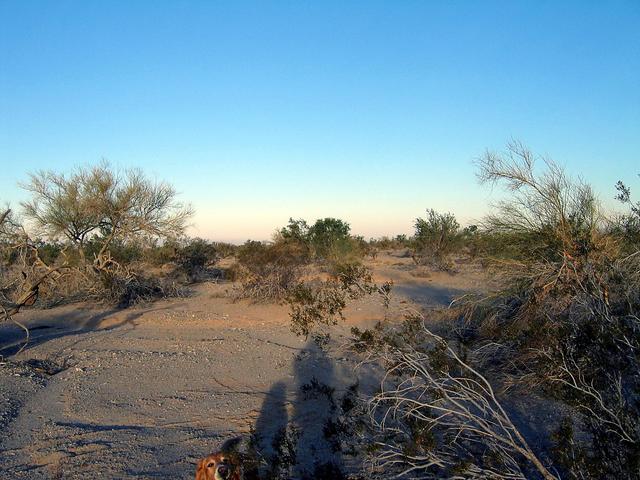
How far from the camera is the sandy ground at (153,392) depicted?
6.06 m

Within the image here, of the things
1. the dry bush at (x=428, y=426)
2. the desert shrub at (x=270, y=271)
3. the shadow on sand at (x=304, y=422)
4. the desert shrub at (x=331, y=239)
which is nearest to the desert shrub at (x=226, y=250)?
the desert shrub at (x=331, y=239)

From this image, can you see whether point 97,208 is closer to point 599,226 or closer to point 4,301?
point 4,301

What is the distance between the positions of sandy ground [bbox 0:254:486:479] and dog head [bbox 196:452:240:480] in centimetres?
161

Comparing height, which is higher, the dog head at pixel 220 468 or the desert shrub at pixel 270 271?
the desert shrub at pixel 270 271

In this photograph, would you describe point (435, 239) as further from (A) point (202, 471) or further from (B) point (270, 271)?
(A) point (202, 471)

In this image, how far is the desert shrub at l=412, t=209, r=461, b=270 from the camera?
3027cm

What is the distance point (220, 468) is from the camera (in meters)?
4.07

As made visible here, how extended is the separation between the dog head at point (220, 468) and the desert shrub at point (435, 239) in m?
26.1

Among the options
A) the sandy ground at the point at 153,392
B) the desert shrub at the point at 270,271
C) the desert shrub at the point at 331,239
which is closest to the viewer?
the sandy ground at the point at 153,392

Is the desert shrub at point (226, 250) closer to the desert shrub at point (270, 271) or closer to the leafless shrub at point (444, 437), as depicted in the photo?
the desert shrub at point (270, 271)

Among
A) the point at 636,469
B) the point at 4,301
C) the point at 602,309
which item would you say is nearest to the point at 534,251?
the point at 602,309

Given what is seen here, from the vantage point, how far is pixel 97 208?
2195 centimetres

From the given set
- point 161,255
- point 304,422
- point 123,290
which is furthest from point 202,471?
point 161,255

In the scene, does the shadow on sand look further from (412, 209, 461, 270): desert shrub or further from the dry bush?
(412, 209, 461, 270): desert shrub
